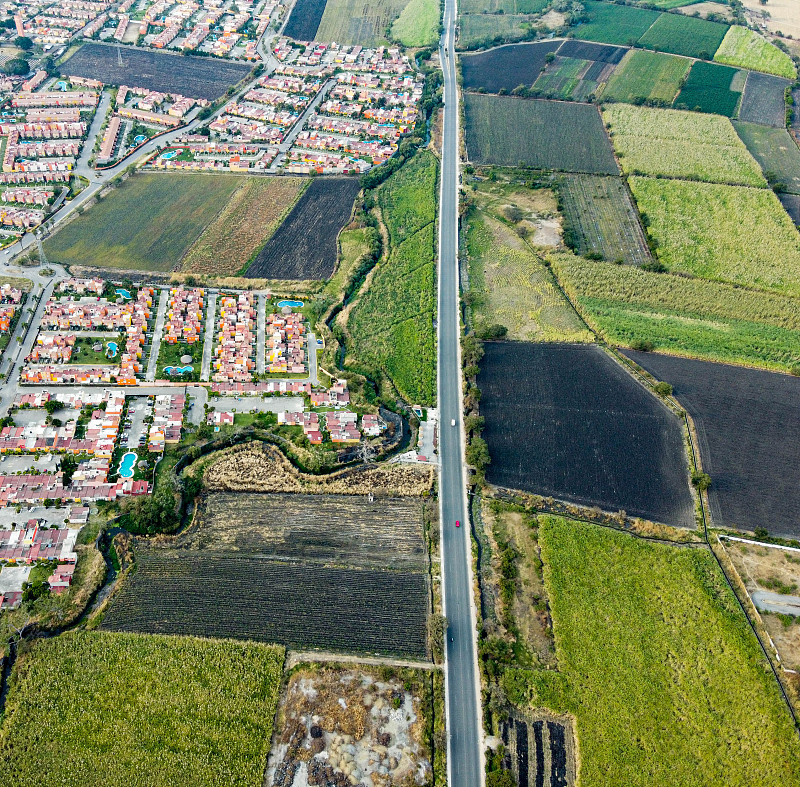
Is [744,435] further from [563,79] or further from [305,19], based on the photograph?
[305,19]

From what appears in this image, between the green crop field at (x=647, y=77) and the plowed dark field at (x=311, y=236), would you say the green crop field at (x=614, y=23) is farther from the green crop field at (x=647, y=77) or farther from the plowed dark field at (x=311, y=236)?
the plowed dark field at (x=311, y=236)

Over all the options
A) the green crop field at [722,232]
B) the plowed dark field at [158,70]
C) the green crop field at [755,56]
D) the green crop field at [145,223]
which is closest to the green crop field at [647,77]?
the green crop field at [755,56]

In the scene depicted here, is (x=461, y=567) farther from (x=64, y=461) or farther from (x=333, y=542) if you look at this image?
(x=64, y=461)

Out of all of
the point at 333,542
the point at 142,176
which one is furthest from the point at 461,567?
the point at 142,176

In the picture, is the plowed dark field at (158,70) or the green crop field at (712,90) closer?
the green crop field at (712,90)

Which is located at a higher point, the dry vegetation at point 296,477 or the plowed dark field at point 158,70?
the plowed dark field at point 158,70

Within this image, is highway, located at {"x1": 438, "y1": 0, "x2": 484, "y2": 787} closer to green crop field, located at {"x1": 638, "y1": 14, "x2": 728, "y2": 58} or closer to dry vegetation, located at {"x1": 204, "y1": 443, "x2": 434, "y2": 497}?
dry vegetation, located at {"x1": 204, "y1": 443, "x2": 434, "y2": 497}
